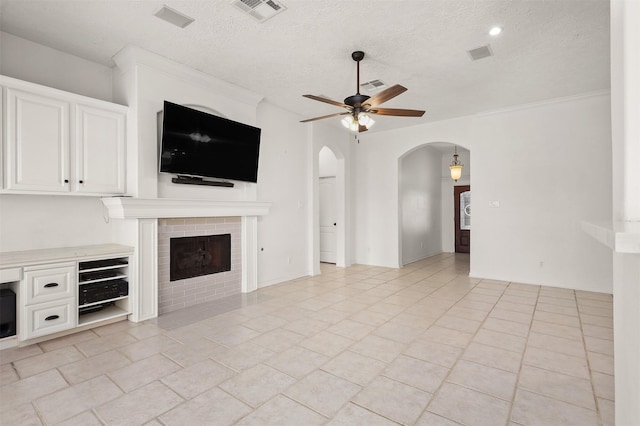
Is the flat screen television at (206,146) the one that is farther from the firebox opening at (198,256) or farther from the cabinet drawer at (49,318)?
the cabinet drawer at (49,318)

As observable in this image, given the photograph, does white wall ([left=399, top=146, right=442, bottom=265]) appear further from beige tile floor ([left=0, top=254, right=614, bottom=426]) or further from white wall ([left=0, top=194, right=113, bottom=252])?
white wall ([left=0, top=194, right=113, bottom=252])

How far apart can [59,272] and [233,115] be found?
285 centimetres

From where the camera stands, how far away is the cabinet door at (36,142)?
2998mm

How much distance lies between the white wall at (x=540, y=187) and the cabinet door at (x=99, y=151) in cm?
526

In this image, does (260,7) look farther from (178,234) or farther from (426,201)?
(426,201)

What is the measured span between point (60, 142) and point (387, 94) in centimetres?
334

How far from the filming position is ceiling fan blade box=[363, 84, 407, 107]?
3067mm

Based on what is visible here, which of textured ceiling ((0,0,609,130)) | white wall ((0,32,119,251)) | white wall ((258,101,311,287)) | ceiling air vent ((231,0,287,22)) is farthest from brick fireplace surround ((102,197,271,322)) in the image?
ceiling air vent ((231,0,287,22))

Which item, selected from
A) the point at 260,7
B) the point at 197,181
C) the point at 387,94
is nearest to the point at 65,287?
the point at 197,181

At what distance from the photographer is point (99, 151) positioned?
3.57 meters

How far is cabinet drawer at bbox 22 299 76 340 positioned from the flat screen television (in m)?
1.67

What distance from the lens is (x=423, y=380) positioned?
2400mm

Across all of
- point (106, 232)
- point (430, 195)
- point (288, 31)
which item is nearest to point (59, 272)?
point (106, 232)

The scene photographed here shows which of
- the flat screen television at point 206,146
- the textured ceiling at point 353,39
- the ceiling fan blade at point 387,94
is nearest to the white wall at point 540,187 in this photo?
the textured ceiling at point 353,39
